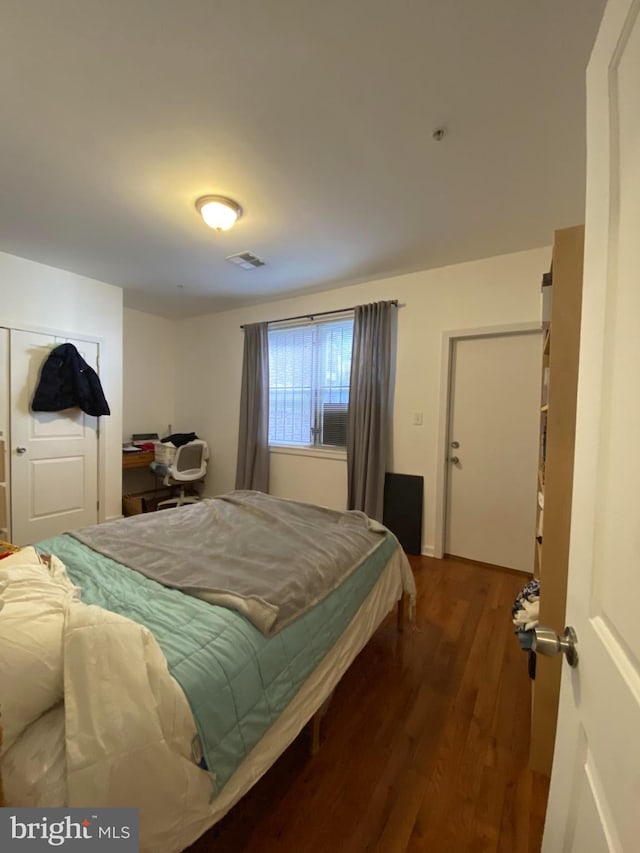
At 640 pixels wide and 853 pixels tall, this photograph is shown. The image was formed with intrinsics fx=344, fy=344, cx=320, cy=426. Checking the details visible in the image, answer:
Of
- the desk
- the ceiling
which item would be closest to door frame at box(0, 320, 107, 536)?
the desk

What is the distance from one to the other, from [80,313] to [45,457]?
4.70 feet

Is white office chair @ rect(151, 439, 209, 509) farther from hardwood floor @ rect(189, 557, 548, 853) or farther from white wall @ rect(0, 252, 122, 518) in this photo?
hardwood floor @ rect(189, 557, 548, 853)

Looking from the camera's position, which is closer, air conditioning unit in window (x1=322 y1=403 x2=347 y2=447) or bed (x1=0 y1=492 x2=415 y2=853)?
bed (x1=0 y1=492 x2=415 y2=853)

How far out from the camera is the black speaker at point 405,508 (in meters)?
3.17

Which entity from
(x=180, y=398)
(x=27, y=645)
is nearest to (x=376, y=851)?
(x=27, y=645)

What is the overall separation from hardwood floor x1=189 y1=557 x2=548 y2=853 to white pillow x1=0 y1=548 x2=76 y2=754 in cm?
75

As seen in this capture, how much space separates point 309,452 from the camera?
383cm

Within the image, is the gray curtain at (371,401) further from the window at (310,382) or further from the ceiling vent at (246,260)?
the ceiling vent at (246,260)

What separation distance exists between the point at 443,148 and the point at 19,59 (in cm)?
180

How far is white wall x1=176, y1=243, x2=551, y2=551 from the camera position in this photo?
9.16 feet

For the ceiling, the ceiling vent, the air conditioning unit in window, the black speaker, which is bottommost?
the black speaker

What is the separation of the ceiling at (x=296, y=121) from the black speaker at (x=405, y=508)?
1983mm

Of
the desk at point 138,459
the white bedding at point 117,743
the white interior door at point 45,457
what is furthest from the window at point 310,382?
the white bedding at point 117,743

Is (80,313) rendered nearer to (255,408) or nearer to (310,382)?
(255,408)
